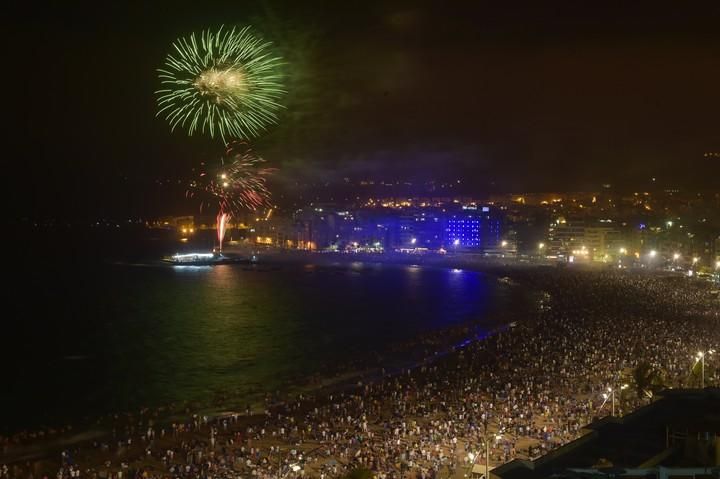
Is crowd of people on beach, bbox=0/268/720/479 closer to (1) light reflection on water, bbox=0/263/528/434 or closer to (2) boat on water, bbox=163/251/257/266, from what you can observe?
(1) light reflection on water, bbox=0/263/528/434

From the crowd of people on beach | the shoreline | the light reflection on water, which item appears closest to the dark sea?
the light reflection on water

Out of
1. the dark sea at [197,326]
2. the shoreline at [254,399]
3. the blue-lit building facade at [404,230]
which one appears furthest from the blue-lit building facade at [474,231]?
the shoreline at [254,399]

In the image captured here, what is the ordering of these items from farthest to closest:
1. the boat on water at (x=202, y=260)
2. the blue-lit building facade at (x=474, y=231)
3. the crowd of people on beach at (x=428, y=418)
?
the blue-lit building facade at (x=474, y=231), the boat on water at (x=202, y=260), the crowd of people on beach at (x=428, y=418)

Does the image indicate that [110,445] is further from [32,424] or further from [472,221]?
[472,221]

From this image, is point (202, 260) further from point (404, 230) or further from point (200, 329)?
point (200, 329)

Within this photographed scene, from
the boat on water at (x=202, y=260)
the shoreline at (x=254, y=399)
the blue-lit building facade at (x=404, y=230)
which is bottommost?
the shoreline at (x=254, y=399)

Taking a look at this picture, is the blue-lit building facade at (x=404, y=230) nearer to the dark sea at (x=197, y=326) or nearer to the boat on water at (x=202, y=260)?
the boat on water at (x=202, y=260)
